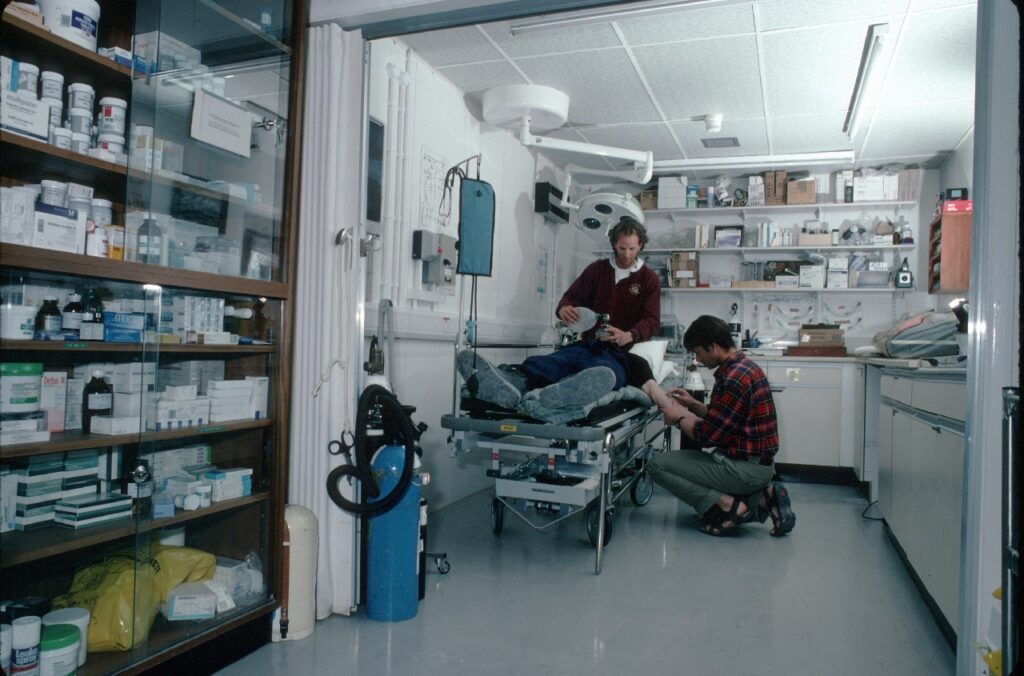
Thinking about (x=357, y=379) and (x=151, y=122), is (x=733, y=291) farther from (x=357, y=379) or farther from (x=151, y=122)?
(x=151, y=122)

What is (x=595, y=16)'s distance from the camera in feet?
10.4

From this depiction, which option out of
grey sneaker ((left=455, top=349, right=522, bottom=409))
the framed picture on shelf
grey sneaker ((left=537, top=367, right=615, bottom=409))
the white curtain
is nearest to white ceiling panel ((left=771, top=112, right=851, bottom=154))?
the framed picture on shelf

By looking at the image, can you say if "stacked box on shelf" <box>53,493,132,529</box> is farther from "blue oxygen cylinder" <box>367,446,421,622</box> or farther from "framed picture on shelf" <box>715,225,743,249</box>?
"framed picture on shelf" <box>715,225,743,249</box>

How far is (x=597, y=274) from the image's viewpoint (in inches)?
171

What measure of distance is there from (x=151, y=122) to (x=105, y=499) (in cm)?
109

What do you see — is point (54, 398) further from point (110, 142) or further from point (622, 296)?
point (622, 296)

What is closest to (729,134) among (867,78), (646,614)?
(867,78)

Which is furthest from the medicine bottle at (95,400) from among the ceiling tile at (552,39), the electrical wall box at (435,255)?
the ceiling tile at (552,39)

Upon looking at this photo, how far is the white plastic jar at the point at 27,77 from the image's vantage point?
69.5 inches

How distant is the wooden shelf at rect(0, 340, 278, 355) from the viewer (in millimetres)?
1676

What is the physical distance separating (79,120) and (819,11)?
3018 millimetres

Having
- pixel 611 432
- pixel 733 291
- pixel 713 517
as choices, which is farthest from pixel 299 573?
pixel 733 291

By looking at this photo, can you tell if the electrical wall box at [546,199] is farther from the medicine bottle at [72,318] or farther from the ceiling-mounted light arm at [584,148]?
the medicine bottle at [72,318]

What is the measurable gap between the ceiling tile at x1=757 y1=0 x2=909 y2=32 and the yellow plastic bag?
323 cm
